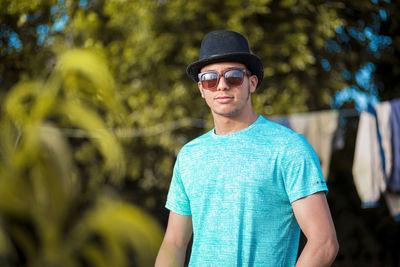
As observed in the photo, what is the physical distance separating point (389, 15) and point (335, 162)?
2.17m

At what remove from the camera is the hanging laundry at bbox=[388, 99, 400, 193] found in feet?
16.0

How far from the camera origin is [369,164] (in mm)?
4938

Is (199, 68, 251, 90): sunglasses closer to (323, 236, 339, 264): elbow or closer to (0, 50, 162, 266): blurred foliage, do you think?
(323, 236, 339, 264): elbow

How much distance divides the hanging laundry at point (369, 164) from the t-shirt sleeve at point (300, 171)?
3221mm

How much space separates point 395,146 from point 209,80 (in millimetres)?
3423

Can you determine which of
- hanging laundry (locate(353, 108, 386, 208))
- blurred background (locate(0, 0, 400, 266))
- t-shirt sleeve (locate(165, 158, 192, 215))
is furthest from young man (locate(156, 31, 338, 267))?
hanging laundry (locate(353, 108, 386, 208))

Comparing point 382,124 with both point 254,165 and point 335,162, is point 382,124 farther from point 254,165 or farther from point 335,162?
point 254,165

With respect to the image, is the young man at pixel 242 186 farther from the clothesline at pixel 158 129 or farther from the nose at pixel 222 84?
the clothesline at pixel 158 129

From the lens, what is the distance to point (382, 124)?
193 inches

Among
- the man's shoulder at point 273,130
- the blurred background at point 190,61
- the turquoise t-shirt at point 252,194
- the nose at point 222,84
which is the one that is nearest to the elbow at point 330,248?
the turquoise t-shirt at point 252,194

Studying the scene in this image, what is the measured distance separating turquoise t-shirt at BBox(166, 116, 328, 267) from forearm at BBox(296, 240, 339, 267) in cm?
15

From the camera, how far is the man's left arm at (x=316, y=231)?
1.81 metres

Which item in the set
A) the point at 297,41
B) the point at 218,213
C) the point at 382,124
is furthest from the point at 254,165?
the point at 297,41

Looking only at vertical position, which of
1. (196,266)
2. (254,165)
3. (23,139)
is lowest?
(196,266)
